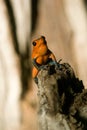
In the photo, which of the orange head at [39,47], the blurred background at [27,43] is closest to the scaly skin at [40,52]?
the orange head at [39,47]

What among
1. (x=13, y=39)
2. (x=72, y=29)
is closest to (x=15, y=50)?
(x=13, y=39)

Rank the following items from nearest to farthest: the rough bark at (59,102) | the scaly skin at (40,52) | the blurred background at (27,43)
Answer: the rough bark at (59,102) < the scaly skin at (40,52) < the blurred background at (27,43)

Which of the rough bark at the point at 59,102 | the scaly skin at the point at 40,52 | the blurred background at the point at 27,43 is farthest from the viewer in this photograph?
the blurred background at the point at 27,43

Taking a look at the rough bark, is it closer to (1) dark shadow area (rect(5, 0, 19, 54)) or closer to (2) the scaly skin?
(2) the scaly skin

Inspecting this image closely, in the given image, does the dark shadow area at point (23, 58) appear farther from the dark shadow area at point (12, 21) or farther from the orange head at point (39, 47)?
the orange head at point (39, 47)

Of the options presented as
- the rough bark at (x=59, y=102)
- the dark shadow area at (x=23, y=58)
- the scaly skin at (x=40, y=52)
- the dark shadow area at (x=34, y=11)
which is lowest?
the rough bark at (x=59, y=102)

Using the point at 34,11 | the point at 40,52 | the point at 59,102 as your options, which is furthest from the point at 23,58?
the point at 59,102

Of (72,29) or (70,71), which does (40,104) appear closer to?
(70,71)

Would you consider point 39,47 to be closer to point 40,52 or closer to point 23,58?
point 40,52
